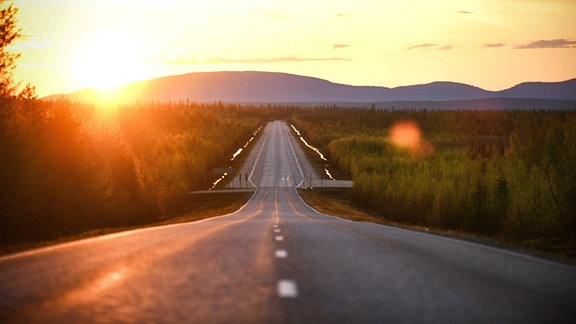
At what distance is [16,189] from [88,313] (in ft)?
110

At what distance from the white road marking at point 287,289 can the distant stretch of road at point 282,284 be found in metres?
0.02

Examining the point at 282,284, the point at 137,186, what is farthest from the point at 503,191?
the point at 282,284

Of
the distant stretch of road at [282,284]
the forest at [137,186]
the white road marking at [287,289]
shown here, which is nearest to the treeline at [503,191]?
the forest at [137,186]

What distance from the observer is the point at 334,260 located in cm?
1306

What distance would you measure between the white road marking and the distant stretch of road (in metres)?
0.02

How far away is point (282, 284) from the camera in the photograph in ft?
32.9

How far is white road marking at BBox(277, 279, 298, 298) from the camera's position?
9.09 meters

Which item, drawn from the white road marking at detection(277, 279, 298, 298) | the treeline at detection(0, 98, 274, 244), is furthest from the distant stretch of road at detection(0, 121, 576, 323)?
the treeline at detection(0, 98, 274, 244)

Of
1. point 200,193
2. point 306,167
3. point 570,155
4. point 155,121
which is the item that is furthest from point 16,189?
point 155,121

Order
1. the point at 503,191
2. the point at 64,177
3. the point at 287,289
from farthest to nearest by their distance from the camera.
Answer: the point at 503,191
the point at 64,177
the point at 287,289

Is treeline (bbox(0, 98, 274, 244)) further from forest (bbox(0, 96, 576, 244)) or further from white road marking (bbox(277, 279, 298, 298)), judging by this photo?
white road marking (bbox(277, 279, 298, 298))

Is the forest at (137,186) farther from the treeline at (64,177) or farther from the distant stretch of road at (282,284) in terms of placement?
the distant stretch of road at (282,284)

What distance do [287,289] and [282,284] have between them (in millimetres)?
467

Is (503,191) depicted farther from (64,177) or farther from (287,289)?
(287,289)
